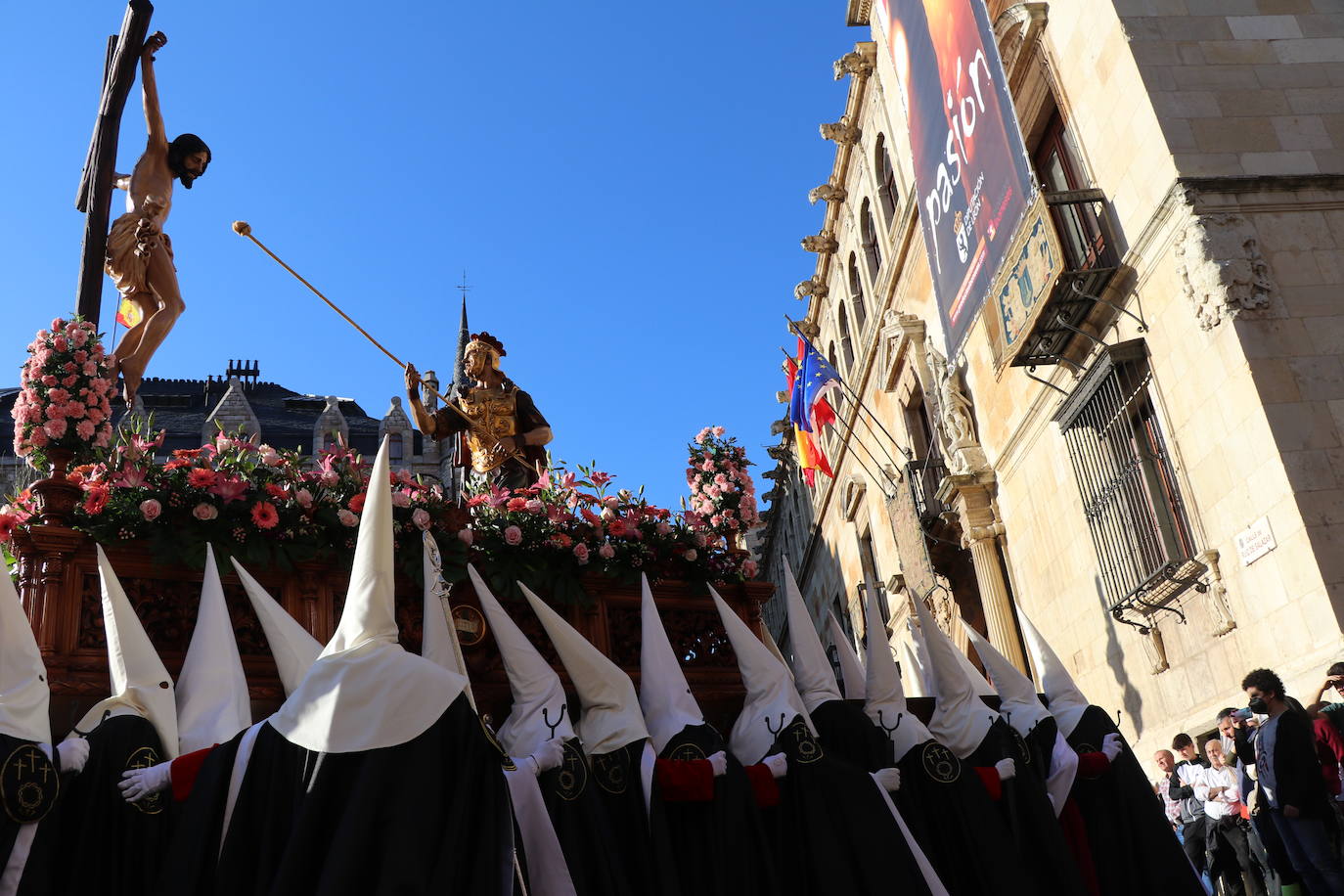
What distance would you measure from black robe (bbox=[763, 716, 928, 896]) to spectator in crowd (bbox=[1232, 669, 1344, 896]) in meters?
2.61

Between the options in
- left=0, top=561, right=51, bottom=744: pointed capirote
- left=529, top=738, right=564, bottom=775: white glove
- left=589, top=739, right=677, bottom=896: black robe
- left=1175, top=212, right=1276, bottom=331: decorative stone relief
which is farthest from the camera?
left=1175, top=212, right=1276, bottom=331: decorative stone relief

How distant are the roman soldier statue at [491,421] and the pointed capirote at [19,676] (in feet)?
13.3

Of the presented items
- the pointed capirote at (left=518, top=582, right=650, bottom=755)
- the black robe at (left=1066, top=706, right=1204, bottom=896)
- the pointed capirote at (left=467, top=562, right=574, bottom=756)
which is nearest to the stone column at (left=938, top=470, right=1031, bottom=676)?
the black robe at (left=1066, top=706, right=1204, bottom=896)

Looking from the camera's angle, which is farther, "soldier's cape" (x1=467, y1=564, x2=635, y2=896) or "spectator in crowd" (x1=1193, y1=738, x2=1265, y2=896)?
"spectator in crowd" (x1=1193, y1=738, x2=1265, y2=896)

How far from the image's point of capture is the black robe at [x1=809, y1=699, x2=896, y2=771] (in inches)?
258

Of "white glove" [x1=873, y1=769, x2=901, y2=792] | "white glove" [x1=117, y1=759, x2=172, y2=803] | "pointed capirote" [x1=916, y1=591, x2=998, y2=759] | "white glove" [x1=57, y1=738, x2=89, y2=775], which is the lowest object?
"white glove" [x1=873, y1=769, x2=901, y2=792]

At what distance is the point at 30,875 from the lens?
4215mm

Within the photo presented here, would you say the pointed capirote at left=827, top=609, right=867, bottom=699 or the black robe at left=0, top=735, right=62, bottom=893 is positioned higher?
the pointed capirote at left=827, top=609, right=867, bottom=699

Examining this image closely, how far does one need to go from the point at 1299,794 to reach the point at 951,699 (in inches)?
82.9

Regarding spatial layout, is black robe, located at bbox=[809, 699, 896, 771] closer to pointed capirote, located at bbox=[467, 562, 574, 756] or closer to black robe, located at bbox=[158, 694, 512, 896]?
pointed capirote, located at bbox=[467, 562, 574, 756]

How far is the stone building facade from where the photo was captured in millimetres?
9514

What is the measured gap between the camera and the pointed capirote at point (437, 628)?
5332 mm

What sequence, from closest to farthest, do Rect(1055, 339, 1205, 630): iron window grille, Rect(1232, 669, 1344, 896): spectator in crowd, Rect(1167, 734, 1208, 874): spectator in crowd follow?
Rect(1232, 669, 1344, 896): spectator in crowd → Rect(1167, 734, 1208, 874): spectator in crowd → Rect(1055, 339, 1205, 630): iron window grille

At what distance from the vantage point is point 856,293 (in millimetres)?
23781
